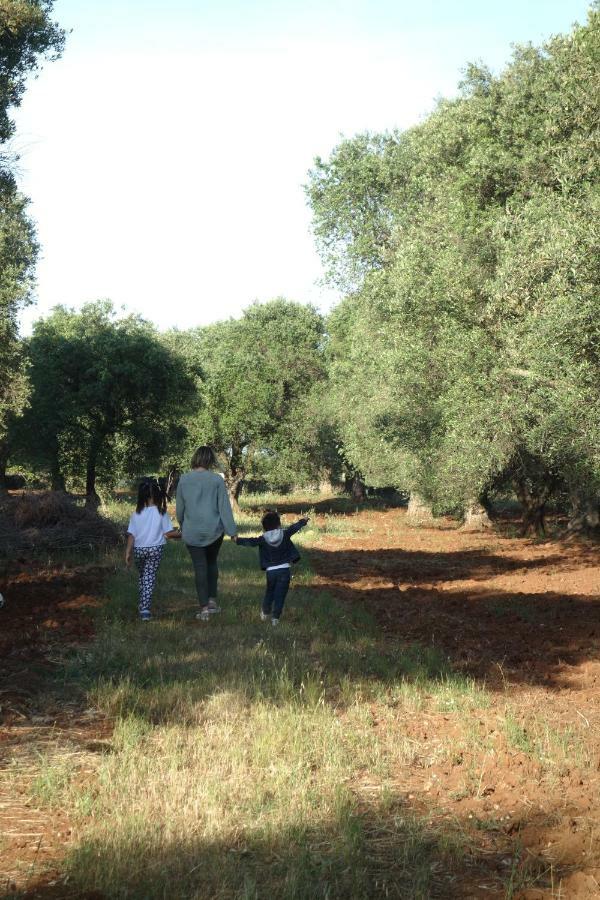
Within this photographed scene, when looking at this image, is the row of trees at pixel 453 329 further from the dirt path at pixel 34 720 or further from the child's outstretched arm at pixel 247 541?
the dirt path at pixel 34 720

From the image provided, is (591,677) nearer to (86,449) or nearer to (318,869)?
A: (318,869)

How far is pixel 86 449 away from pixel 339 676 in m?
28.5

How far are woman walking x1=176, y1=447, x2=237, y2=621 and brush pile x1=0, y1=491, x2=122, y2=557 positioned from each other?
26.6ft

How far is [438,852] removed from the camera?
507cm

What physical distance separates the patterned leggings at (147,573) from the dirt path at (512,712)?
10.1 ft

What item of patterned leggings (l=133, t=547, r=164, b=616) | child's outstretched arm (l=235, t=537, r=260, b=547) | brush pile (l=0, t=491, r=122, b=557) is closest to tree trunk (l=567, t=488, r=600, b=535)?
brush pile (l=0, t=491, r=122, b=557)

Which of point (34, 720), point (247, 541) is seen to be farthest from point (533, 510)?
point (34, 720)

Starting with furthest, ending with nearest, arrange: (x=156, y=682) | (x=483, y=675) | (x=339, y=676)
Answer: (x=483, y=675)
(x=339, y=676)
(x=156, y=682)

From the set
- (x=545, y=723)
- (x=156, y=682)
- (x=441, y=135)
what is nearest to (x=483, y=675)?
(x=545, y=723)

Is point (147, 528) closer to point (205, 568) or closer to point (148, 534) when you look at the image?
point (148, 534)

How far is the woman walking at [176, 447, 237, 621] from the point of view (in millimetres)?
11883

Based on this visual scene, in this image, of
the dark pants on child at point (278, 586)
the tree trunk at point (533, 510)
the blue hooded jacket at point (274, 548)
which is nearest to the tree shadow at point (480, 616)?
the dark pants on child at point (278, 586)

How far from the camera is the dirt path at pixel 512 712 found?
5.22 meters

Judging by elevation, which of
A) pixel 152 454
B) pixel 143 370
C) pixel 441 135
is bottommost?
pixel 152 454
